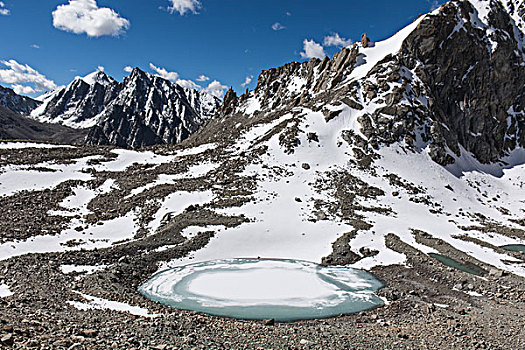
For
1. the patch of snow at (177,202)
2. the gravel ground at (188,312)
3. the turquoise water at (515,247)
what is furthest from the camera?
the patch of snow at (177,202)

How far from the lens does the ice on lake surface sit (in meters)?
20.0

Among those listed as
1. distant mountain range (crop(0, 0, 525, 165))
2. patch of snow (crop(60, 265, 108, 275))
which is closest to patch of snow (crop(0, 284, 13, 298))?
patch of snow (crop(60, 265, 108, 275))

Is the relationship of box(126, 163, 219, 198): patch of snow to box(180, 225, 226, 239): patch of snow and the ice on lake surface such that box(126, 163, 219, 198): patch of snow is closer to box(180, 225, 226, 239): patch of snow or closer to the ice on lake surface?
box(180, 225, 226, 239): patch of snow

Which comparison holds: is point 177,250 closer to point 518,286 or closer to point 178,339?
point 178,339

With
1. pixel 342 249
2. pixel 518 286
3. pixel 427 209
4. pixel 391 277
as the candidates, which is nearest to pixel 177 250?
pixel 342 249

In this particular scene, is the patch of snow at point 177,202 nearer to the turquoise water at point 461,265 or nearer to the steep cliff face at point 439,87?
the steep cliff face at point 439,87

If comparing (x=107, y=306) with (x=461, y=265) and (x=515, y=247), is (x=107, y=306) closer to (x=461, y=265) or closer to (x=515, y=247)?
(x=461, y=265)

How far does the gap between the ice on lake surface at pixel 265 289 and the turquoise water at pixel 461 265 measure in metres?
8.55

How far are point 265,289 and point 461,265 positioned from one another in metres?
20.4

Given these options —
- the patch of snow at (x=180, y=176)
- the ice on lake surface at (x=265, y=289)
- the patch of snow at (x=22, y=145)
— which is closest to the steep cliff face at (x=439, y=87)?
the patch of snow at (x=180, y=176)

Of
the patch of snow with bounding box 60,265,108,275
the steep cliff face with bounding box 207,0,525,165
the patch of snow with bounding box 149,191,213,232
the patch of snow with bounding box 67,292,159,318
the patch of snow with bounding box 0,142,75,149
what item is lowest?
the patch of snow with bounding box 67,292,159,318

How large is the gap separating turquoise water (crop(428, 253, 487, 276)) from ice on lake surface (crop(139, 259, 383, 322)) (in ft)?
28.1

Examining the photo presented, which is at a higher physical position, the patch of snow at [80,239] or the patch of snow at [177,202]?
the patch of snow at [177,202]

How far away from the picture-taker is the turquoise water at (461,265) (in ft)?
92.4
